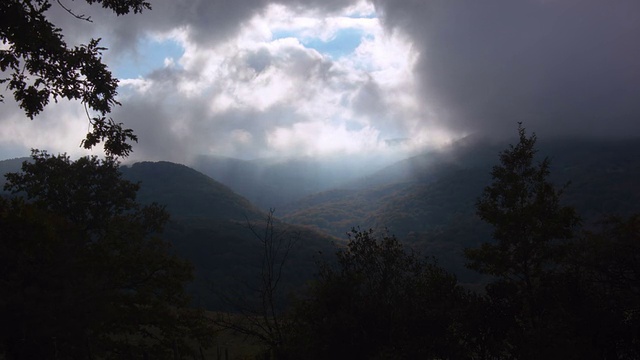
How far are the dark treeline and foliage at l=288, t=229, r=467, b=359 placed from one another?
40mm

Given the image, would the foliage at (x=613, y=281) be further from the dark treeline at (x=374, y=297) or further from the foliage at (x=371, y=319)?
the foliage at (x=371, y=319)

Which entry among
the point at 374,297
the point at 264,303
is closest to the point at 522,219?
the point at 374,297

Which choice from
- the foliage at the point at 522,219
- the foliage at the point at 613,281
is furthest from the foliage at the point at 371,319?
the foliage at the point at 522,219

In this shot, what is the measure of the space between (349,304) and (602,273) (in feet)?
50.9

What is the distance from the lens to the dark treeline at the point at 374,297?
11.6 metres

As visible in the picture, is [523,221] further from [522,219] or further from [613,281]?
[613,281]

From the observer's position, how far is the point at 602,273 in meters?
20.6

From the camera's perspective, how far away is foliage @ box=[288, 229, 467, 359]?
39.1 ft

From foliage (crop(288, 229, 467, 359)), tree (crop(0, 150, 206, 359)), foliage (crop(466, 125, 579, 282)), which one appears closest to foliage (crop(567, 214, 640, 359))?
foliage (crop(466, 125, 579, 282))

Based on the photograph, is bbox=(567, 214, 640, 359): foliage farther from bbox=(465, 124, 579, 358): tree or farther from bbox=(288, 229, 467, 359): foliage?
bbox=(288, 229, 467, 359): foliage

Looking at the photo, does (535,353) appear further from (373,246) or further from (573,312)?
(373,246)

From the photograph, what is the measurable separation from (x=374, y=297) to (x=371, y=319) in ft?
2.27

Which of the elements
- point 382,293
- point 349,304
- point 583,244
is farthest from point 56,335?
point 583,244

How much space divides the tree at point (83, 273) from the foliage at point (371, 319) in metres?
6.10
